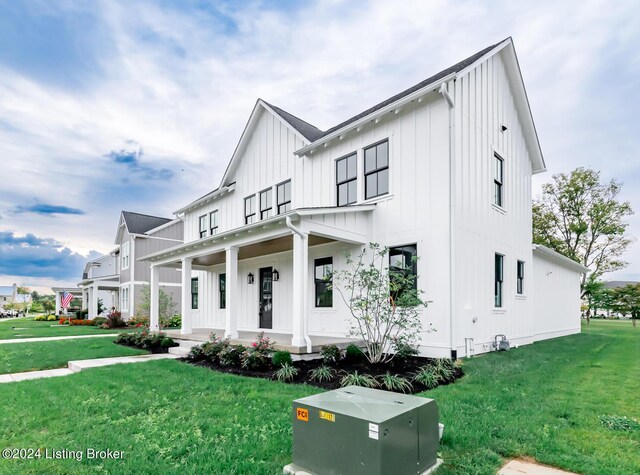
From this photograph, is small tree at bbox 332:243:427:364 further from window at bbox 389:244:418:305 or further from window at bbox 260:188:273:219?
window at bbox 260:188:273:219

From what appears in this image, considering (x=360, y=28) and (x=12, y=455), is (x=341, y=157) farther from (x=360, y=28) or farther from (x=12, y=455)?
(x=12, y=455)

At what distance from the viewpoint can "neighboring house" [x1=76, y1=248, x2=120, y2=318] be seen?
94.2 feet

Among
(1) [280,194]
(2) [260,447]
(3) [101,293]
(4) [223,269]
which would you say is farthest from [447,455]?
(3) [101,293]

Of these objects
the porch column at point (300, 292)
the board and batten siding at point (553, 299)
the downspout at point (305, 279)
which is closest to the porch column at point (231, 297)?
the porch column at point (300, 292)

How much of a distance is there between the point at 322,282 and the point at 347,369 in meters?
4.22

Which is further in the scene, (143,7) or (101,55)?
(101,55)

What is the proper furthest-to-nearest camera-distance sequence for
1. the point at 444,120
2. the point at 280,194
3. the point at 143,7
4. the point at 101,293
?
the point at 101,293 < the point at 280,194 < the point at 143,7 < the point at 444,120

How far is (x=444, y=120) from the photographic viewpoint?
8.78 meters

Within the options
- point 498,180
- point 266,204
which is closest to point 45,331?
point 266,204

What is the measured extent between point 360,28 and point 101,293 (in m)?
37.6

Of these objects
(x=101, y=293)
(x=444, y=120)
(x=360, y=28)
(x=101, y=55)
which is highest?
(x=360, y=28)

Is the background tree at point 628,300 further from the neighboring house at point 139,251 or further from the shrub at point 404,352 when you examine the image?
the neighboring house at point 139,251

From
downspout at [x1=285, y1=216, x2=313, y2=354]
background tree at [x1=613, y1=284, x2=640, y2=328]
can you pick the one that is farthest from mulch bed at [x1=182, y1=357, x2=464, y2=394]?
background tree at [x1=613, y1=284, x2=640, y2=328]

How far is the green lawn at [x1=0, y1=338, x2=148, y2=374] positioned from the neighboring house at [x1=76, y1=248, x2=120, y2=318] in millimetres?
18237
